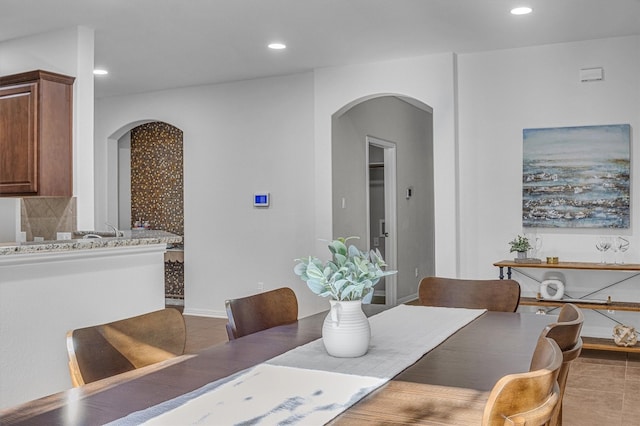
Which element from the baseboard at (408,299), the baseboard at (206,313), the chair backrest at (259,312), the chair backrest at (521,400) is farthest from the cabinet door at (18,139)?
the baseboard at (408,299)

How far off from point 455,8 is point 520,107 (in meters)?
1.44

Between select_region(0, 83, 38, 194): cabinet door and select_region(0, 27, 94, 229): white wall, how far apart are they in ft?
0.90

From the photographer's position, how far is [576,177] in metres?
4.95

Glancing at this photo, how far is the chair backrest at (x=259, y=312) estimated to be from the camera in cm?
202

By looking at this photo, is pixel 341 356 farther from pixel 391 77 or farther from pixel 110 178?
pixel 110 178

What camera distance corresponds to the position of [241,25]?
4.56 meters

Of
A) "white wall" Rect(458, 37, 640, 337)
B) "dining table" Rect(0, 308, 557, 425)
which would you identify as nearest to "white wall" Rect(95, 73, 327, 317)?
"white wall" Rect(458, 37, 640, 337)

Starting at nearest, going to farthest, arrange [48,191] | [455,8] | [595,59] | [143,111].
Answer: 1. [455,8]
2. [48,191]
3. [595,59]
4. [143,111]

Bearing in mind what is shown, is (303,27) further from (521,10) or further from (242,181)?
(242,181)

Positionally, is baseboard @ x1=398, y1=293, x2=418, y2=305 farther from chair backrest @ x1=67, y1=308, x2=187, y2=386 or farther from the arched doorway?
chair backrest @ x1=67, y1=308, x2=187, y2=386

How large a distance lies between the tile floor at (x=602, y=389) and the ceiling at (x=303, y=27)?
95.8 inches

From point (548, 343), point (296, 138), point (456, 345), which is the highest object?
point (296, 138)

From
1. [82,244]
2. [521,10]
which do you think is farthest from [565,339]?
[521,10]

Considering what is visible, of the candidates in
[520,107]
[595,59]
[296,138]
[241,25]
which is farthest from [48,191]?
[595,59]
